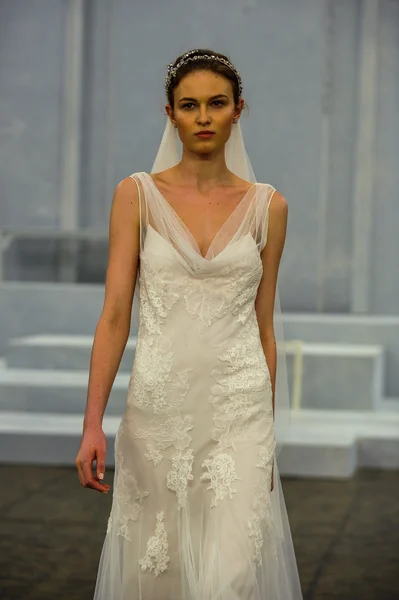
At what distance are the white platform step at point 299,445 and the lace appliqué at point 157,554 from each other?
4039 mm

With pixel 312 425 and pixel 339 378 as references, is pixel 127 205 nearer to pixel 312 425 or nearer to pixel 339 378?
pixel 312 425

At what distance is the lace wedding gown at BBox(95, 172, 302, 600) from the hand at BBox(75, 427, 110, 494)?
0.17 meters

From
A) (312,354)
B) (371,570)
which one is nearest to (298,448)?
(312,354)

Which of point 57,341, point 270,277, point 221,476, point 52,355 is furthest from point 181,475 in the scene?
point 57,341

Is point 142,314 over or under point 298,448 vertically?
over

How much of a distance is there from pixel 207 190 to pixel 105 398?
550mm

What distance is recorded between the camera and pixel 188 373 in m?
2.78

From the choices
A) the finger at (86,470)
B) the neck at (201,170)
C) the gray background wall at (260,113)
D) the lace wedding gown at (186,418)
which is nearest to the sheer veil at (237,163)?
the neck at (201,170)

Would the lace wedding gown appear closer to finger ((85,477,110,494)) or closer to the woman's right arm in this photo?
the woman's right arm

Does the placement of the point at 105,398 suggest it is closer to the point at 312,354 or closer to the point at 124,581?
the point at 124,581

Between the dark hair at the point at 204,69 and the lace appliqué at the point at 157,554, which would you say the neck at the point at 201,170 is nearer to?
the dark hair at the point at 204,69

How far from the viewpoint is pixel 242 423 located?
276 cm

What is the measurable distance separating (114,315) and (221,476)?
16.7 inches

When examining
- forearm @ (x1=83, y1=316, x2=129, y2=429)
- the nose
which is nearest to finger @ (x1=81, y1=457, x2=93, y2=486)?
forearm @ (x1=83, y1=316, x2=129, y2=429)
